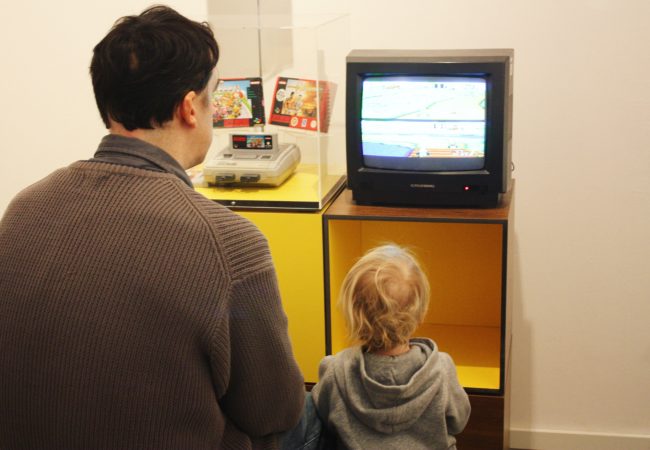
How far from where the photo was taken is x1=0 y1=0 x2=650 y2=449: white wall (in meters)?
2.80

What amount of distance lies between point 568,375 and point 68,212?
228 cm

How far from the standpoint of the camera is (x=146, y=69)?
4.38ft

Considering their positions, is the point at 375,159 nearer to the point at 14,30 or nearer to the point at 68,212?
the point at 68,212

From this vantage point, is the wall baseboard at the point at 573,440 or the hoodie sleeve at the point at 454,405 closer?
the hoodie sleeve at the point at 454,405

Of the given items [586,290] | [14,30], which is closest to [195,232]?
[586,290]

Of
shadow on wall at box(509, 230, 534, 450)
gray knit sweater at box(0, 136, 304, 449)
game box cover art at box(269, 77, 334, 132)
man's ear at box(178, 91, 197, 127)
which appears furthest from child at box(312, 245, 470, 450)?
shadow on wall at box(509, 230, 534, 450)

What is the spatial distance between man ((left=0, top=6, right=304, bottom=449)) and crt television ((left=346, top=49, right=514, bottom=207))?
947mm

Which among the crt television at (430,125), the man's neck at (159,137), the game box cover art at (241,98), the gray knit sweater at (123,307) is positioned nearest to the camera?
the gray knit sweater at (123,307)

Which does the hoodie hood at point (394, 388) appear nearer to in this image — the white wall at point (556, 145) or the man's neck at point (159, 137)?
the man's neck at point (159, 137)

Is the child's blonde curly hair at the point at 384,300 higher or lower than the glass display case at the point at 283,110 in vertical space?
lower

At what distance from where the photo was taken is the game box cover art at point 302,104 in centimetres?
241

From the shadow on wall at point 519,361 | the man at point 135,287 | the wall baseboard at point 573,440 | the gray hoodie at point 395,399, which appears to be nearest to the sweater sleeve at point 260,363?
the man at point 135,287

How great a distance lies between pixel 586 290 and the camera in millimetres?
2990

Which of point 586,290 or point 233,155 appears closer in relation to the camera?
point 233,155
